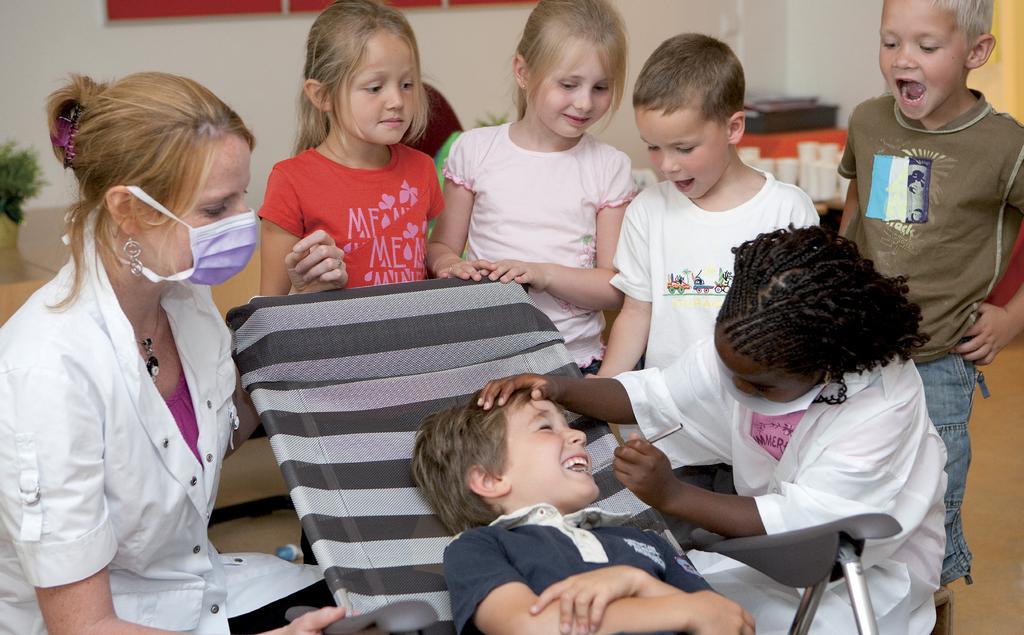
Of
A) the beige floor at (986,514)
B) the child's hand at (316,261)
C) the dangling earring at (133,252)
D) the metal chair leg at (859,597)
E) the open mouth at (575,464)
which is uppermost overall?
the dangling earring at (133,252)

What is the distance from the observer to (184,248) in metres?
1.69

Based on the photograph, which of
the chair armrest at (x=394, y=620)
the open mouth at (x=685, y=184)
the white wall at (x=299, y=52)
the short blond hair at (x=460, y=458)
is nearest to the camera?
the chair armrest at (x=394, y=620)

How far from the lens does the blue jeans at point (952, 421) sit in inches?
90.0

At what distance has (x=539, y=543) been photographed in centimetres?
172

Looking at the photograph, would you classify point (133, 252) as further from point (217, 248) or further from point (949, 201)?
point (949, 201)

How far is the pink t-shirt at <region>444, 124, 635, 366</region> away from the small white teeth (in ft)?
1.98

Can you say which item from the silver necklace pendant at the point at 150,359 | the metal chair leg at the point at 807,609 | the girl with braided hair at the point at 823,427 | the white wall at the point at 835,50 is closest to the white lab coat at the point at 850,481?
the girl with braided hair at the point at 823,427

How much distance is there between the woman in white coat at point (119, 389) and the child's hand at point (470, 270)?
624 mm

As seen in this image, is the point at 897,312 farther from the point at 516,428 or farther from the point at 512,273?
the point at 512,273

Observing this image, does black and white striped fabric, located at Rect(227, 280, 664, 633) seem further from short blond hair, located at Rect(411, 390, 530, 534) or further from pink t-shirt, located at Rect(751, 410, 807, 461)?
pink t-shirt, located at Rect(751, 410, 807, 461)

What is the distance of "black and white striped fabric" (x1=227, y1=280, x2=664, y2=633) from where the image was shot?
1785 millimetres

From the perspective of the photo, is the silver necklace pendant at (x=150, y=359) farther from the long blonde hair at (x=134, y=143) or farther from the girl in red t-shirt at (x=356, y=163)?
the girl in red t-shirt at (x=356, y=163)

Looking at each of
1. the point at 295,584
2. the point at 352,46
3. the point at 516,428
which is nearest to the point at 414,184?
the point at 352,46

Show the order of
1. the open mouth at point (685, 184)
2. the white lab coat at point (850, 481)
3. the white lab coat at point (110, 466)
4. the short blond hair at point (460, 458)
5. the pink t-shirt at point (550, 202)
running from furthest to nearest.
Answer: the pink t-shirt at point (550, 202) → the open mouth at point (685, 184) → the short blond hair at point (460, 458) → the white lab coat at point (850, 481) → the white lab coat at point (110, 466)
